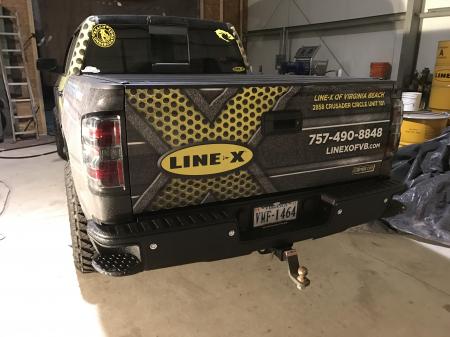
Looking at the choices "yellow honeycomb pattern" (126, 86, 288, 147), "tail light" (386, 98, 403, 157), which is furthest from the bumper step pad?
"tail light" (386, 98, 403, 157)

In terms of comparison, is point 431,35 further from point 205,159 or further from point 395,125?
point 205,159

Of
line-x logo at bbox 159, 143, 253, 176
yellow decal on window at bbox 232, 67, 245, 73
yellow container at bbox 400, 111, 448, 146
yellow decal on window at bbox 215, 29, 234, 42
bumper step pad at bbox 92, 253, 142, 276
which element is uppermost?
yellow decal on window at bbox 215, 29, 234, 42

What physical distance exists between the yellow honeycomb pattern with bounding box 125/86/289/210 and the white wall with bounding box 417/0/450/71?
5.13 metres

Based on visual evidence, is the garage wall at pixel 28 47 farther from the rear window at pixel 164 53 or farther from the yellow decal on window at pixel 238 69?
the yellow decal on window at pixel 238 69

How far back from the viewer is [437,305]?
2045mm

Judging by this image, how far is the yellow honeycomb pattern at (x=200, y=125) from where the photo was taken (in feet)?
4.52

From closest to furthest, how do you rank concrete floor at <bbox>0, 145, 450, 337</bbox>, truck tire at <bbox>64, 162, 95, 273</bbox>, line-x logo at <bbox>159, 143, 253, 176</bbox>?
1. line-x logo at <bbox>159, 143, 253, 176</bbox>
2. concrete floor at <bbox>0, 145, 450, 337</bbox>
3. truck tire at <bbox>64, 162, 95, 273</bbox>

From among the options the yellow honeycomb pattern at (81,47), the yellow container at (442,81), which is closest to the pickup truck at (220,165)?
the yellow honeycomb pattern at (81,47)

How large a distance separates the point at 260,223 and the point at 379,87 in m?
0.95

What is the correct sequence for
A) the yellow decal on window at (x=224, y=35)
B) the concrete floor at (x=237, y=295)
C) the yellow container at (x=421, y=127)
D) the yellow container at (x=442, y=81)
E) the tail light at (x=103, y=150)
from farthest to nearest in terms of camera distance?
the yellow container at (x=442, y=81), the yellow container at (x=421, y=127), the yellow decal on window at (x=224, y=35), the concrete floor at (x=237, y=295), the tail light at (x=103, y=150)

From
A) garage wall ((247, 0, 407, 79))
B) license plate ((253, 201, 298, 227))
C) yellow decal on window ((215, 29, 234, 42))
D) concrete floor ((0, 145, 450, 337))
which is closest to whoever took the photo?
license plate ((253, 201, 298, 227))

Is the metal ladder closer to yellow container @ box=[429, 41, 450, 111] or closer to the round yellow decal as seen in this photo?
the round yellow decal

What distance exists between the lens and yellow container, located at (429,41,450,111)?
15.3 feet

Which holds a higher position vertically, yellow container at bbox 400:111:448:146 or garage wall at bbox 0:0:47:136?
garage wall at bbox 0:0:47:136
